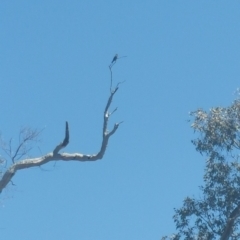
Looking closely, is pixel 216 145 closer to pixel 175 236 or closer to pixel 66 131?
pixel 175 236

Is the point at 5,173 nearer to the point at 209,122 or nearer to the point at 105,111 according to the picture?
the point at 105,111

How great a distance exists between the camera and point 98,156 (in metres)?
15.9

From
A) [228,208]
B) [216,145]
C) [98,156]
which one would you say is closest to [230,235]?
[228,208]

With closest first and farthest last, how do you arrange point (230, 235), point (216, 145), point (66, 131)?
point (66, 131) < point (230, 235) < point (216, 145)

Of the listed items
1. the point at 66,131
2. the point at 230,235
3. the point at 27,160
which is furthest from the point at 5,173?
the point at 230,235

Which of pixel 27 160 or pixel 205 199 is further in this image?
pixel 205 199

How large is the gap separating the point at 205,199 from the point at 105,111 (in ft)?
32.6

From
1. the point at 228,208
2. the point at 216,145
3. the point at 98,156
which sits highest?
the point at 216,145

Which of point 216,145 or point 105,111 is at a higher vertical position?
point 216,145

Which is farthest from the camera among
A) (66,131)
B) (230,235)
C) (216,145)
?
(216,145)

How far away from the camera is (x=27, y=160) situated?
1553 centimetres

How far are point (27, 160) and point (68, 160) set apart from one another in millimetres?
811

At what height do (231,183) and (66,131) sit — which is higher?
(231,183)

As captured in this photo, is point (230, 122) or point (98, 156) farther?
point (230, 122)
